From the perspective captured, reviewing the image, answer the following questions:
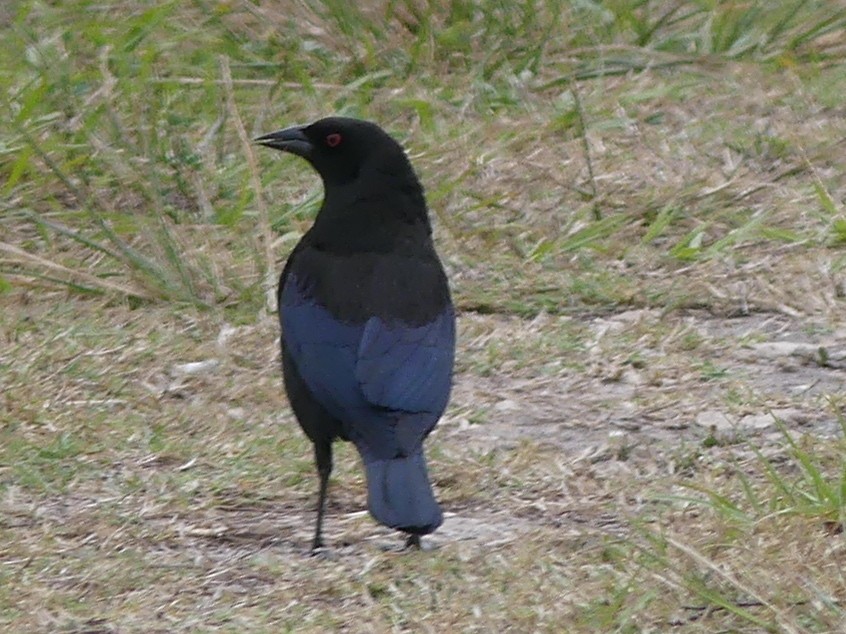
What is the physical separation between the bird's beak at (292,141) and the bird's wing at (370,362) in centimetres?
61

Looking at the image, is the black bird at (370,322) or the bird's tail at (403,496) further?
the black bird at (370,322)

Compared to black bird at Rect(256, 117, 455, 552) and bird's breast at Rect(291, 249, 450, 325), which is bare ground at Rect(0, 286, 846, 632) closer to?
black bird at Rect(256, 117, 455, 552)

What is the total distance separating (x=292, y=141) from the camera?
183 inches

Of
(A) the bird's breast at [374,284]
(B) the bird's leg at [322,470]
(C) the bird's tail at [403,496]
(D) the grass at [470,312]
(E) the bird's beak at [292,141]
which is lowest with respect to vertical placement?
(D) the grass at [470,312]

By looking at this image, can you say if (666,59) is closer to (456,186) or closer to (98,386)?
(456,186)

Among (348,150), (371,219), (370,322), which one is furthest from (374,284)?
(348,150)

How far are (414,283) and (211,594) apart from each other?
87 centimetres

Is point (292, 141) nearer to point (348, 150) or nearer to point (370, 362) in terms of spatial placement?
point (348, 150)

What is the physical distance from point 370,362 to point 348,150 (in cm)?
81

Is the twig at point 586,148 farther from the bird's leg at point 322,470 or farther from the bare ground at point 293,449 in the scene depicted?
the bird's leg at point 322,470

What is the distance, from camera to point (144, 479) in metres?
4.36

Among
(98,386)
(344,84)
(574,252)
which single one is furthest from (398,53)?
(98,386)

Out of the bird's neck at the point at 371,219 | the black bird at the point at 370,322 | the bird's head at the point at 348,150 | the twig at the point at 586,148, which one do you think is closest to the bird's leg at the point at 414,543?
the black bird at the point at 370,322

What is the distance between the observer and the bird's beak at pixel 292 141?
4609mm
